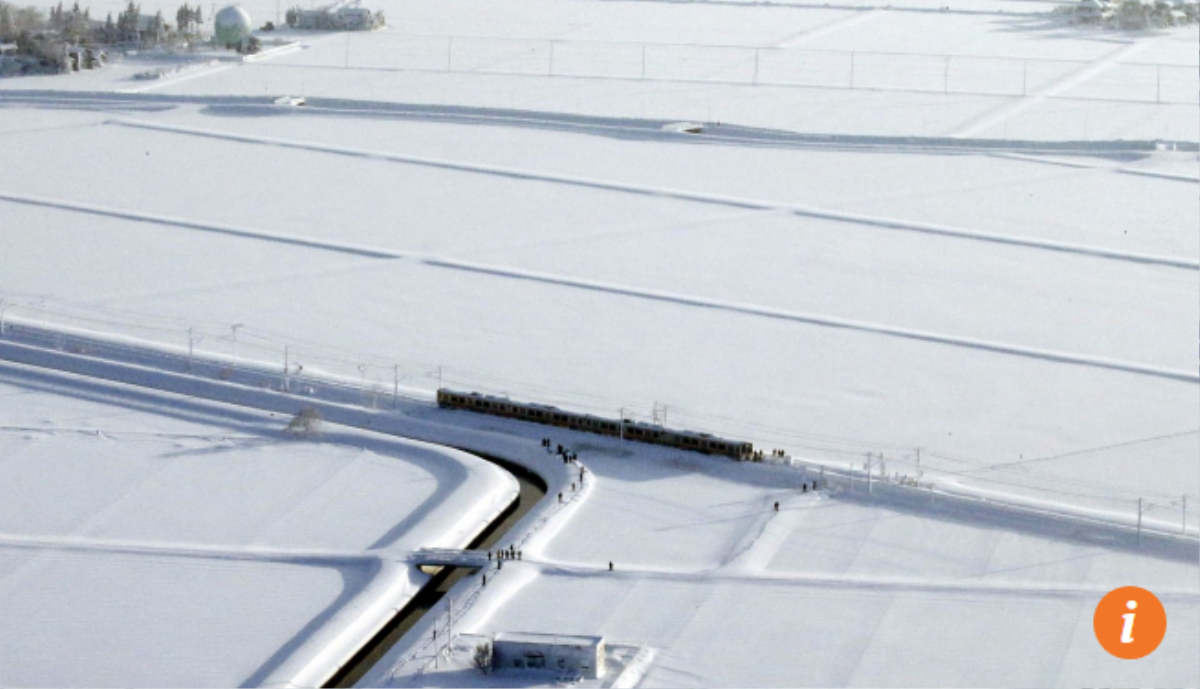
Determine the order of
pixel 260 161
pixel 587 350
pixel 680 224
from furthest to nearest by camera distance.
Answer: pixel 260 161
pixel 680 224
pixel 587 350

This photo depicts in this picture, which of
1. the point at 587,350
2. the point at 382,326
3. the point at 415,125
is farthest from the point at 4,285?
the point at 415,125

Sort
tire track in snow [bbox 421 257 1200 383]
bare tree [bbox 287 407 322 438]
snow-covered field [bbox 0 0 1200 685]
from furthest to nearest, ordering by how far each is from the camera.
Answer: tire track in snow [bbox 421 257 1200 383], bare tree [bbox 287 407 322 438], snow-covered field [bbox 0 0 1200 685]

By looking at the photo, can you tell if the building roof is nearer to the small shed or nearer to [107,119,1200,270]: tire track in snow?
the small shed

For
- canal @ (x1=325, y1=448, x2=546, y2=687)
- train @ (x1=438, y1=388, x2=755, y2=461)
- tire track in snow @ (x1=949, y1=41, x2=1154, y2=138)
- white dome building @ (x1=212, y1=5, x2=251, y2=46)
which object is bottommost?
canal @ (x1=325, y1=448, x2=546, y2=687)

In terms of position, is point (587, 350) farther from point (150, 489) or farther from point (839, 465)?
point (150, 489)

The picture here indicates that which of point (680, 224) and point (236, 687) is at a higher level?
point (680, 224)

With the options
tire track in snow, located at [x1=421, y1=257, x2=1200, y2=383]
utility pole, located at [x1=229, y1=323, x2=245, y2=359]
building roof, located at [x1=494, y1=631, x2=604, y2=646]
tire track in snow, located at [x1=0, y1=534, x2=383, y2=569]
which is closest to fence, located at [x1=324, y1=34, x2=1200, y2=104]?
tire track in snow, located at [x1=421, y1=257, x2=1200, y2=383]

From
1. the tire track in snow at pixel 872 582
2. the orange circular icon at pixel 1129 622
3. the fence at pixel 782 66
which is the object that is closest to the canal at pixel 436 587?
the tire track in snow at pixel 872 582

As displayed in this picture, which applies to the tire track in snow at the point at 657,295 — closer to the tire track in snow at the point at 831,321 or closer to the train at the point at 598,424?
the tire track in snow at the point at 831,321
